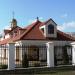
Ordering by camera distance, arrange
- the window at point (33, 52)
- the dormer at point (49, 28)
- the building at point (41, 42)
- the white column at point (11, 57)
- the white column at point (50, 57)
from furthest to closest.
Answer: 1. the dormer at point (49, 28)
2. the window at point (33, 52)
3. the building at point (41, 42)
4. the white column at point (50, 57)
5. the white column at point (11, 57)

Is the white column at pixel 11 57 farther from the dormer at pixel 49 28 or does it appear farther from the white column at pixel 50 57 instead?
the dormer at pixel 49 28

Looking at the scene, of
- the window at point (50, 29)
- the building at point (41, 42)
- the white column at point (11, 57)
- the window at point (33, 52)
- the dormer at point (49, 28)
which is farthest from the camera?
the window at point (50, 29)

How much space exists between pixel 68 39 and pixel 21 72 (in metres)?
12.1

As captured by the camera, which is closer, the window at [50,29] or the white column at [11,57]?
the white column at [11,57]

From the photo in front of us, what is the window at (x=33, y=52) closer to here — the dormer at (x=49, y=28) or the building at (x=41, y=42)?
the building at (x=41, y=42)

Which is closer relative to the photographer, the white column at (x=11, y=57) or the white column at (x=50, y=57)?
the white column at (x=11, y=57)

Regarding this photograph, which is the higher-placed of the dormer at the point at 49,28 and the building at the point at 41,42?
the dormer at the point at 49,28

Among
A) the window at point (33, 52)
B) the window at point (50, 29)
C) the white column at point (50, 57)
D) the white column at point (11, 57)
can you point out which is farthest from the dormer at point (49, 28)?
the white column at point (11, 57)

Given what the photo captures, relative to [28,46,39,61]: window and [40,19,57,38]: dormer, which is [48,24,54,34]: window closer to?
[40,19,57,38]: dormer

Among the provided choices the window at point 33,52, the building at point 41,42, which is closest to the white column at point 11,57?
the building at point 41,42

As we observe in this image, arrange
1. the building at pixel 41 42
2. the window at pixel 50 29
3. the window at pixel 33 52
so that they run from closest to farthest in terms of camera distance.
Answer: the building at pixel 41 42 < the window at pixel 33 52 < the window at pixel 50 29

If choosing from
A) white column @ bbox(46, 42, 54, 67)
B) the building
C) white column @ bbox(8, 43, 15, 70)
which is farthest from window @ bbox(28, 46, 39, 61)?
white column @ bbox(8, 43, 15, 70)

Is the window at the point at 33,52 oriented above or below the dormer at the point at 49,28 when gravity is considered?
below

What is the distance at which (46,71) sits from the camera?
69.9 ft
